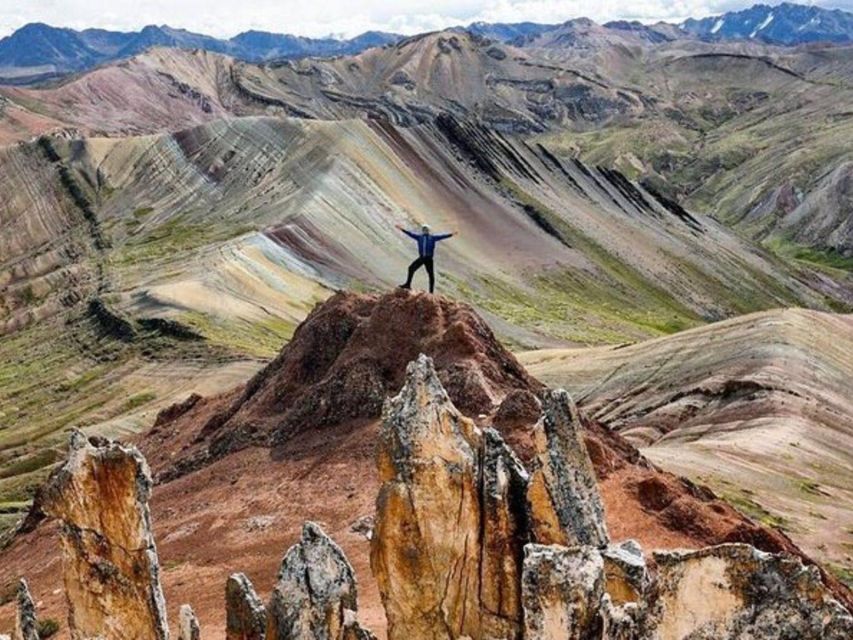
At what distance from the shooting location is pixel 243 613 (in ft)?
54.1

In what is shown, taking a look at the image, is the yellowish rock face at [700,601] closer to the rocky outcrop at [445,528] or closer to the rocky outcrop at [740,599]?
the rocky outcrop at [740,599]

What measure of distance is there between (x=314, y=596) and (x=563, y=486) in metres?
4.62

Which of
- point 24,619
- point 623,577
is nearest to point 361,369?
point 24,619

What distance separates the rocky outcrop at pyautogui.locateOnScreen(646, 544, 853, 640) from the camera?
38.8 feet

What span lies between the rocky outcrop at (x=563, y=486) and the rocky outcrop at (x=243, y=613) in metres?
4.94

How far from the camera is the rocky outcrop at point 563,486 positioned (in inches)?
634

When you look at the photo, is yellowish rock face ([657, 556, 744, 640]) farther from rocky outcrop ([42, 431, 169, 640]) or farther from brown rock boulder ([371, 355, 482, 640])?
rocky outcrop ([42, 431, 169, 640])

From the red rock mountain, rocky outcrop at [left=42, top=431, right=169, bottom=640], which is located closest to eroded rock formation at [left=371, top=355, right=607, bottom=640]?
the red rock mountain

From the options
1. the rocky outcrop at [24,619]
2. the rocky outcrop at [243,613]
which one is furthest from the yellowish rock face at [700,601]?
the rocky outcrop at [24,619]

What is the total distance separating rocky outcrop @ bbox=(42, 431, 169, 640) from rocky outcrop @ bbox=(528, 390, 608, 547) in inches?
266

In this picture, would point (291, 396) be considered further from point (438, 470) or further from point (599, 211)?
point (599, 211)

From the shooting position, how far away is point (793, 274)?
422 feet

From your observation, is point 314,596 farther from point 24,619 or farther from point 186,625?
point 24,619

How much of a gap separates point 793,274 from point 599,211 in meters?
27.7
